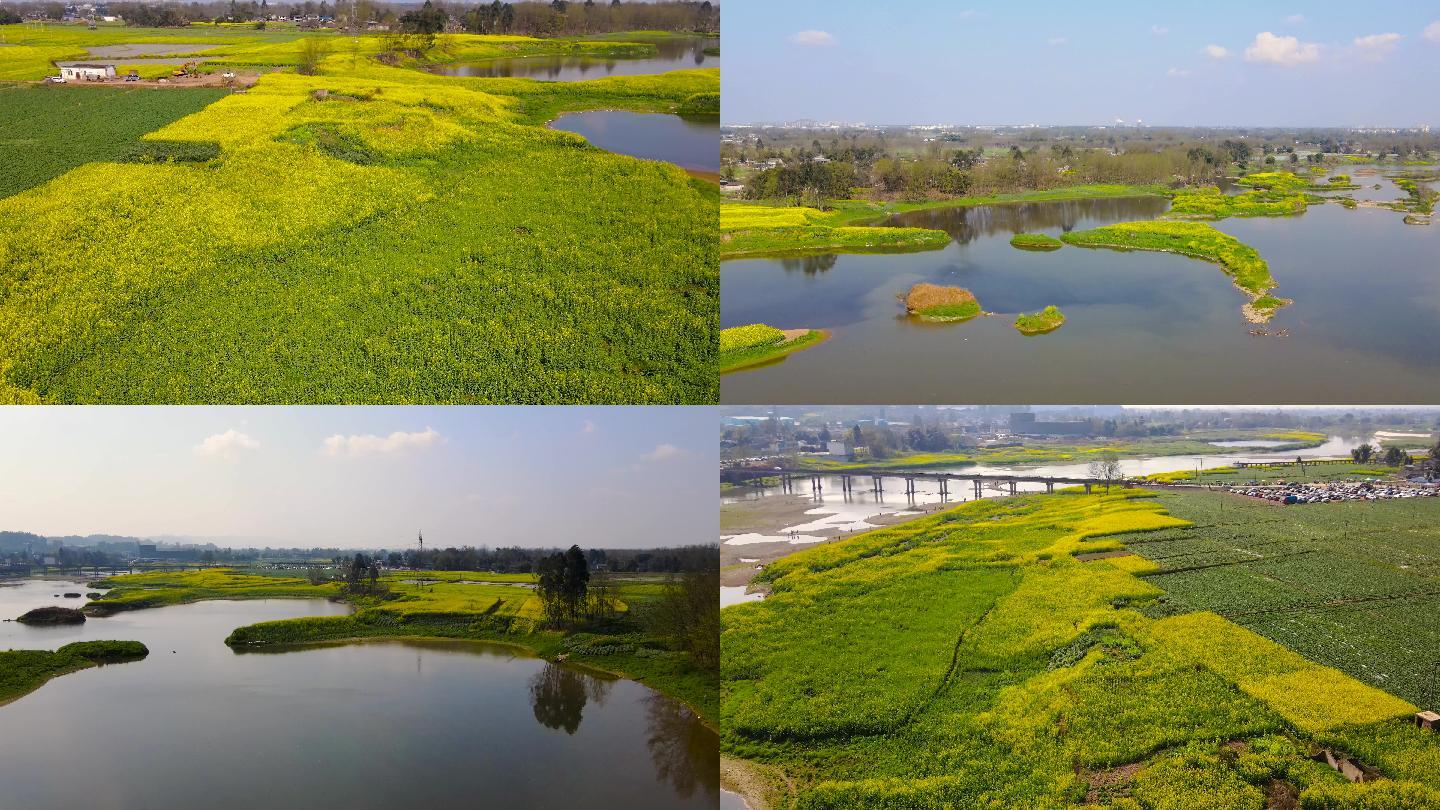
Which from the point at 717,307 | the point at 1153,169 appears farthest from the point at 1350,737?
the point at 1153,169

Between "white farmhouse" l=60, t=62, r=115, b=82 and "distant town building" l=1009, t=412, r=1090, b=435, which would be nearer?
"distant town building" l=1009, t=412, r=1090, b=435

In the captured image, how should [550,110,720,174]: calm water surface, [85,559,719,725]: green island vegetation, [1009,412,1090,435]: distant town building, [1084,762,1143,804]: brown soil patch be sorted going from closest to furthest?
1. [1084,762,1143,804]: brown soil patch
2. [85,559,719,725]: green island vegetation
3. [1009,412,1090,435]: distant town building
4. [550,110,720,174]: calm water surface

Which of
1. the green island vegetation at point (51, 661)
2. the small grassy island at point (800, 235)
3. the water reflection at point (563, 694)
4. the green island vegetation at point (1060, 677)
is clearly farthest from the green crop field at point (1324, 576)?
the green island vegetation at point (51, 661)

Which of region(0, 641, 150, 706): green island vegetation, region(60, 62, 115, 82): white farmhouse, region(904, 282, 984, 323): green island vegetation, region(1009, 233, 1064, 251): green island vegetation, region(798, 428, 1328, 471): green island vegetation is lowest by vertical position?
region(0, 641, 150, 706): green island vegetation

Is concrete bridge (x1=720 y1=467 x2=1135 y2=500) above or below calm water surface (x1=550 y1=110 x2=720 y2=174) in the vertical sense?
below

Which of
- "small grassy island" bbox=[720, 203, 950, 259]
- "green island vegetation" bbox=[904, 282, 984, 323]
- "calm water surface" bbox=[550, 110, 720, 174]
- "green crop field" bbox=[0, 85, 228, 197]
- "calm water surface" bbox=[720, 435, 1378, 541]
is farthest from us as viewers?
"small grassy island" bbox=[720, 203, 950, 259]

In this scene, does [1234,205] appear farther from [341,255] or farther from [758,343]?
[341,255]

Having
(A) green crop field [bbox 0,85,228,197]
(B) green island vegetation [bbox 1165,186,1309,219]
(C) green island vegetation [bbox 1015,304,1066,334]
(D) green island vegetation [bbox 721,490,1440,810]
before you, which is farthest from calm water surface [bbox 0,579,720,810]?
(B) green island vegetation [bbox 1165,186,1309,219]

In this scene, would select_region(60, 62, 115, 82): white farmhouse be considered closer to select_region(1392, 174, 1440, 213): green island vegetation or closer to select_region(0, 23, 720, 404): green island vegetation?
select_region(0, 23, 720, 404): green island vegetation

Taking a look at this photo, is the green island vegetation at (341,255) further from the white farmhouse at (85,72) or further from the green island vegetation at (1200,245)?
the green island vegetation at (1200,245)
